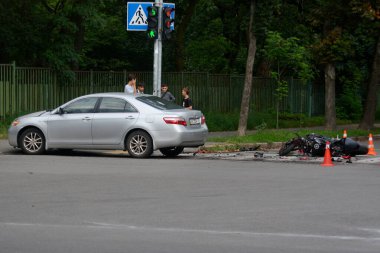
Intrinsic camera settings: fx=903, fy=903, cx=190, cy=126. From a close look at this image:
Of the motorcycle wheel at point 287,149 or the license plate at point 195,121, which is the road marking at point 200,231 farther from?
the motorcycle wheel at point 287,149

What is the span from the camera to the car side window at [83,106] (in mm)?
20734

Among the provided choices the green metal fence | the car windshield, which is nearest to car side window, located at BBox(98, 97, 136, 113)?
the car windshield

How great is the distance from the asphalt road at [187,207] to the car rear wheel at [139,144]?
1.39 metres

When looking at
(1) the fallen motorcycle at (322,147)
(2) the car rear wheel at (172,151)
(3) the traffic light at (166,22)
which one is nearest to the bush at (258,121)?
(3) the traffic light at (166,22)

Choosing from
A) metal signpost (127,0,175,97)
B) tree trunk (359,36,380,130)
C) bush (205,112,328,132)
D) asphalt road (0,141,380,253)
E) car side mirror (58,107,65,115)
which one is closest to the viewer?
asphalt road (0,141,380,253)

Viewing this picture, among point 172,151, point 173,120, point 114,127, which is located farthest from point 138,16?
point 173,120

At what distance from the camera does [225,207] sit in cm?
1194

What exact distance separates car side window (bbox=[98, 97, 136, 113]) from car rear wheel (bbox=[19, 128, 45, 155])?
5.16 feet

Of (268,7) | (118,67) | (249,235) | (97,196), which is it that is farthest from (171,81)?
(249,235)

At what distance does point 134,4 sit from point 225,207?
13.5 meters

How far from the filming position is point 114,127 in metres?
20.3

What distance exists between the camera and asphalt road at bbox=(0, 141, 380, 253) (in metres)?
9.20

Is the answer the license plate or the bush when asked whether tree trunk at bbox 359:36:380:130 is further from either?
the license plate

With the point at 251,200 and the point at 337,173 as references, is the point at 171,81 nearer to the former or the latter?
the point at 337,173
